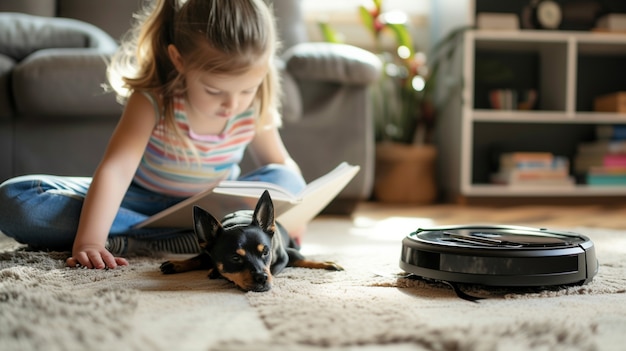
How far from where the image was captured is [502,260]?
0.89 metres

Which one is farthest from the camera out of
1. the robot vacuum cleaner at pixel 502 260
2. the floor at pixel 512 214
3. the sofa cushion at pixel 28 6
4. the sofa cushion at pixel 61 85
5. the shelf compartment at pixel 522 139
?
the shelf compartment at pixel 522 139

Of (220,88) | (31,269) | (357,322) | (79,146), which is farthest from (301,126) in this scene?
(357,322)

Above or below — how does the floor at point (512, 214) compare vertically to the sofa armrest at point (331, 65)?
below

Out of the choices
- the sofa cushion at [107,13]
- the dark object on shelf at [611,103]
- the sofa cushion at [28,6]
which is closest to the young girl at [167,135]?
the sofa cushion at [107,13]

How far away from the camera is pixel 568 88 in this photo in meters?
2.63

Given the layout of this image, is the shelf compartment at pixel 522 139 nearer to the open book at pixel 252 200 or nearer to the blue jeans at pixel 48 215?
the open book at pixel 252 200

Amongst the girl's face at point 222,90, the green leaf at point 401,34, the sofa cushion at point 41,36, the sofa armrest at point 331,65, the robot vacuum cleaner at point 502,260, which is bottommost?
the robot vacuum cleaner at point 502,260

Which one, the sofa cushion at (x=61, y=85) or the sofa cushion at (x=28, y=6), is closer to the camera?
the sofa cushion at (x=61, y=85)

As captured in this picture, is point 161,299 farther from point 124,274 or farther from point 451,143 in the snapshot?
point 451,143

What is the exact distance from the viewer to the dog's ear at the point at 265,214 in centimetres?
→ 98

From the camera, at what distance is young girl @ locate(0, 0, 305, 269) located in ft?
3.71

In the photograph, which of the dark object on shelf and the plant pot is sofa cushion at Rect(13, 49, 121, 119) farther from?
the dark object on shelf

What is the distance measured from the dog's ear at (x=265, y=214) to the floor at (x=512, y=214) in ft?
3.41

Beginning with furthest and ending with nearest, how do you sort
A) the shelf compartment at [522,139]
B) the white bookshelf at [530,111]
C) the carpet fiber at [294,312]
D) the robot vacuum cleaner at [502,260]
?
the shelf compartment at [522,139] < the white bookshelf at [530,111] < the robot vacuum cleaner at [502,260] < the carpet fiber at [294,312]
